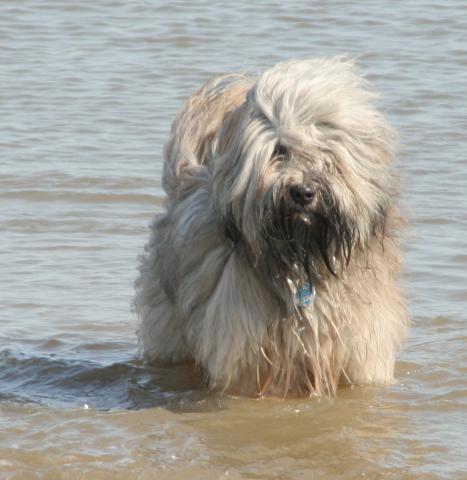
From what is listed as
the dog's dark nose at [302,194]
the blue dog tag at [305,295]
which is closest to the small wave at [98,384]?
the blue dog tag at [305,295]

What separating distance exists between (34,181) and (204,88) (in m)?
2.87

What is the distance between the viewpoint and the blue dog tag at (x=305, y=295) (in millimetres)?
5473

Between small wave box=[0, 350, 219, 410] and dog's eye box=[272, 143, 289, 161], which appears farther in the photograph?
small wave box=[0, 350, 219, 410]

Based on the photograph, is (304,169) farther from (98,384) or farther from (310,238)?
(98,384)

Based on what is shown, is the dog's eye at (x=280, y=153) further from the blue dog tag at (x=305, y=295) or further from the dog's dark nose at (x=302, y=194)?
the blue dog tag at (x=305, y=295)

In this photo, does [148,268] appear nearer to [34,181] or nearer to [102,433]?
[102,433]

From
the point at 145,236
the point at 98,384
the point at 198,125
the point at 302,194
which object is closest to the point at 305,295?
the point at 302,194

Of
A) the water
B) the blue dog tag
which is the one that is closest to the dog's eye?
the blue dog tag

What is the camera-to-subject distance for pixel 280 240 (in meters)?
5.19

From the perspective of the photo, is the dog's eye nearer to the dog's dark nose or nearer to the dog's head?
the dog's head

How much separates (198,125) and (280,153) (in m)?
1.03

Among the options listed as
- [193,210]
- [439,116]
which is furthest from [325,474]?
[439,116]

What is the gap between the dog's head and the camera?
16.6 feet

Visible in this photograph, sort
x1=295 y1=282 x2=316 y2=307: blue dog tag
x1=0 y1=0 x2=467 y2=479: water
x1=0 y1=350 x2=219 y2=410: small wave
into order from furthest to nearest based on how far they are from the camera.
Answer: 1. x1=0 y1=350 x2=219 y2=410: small wave
2. x1=295 y1=282 x2=316 y2=307: blue dog tag
3. x1=0 y1=0 x2=467 y2=479: water
